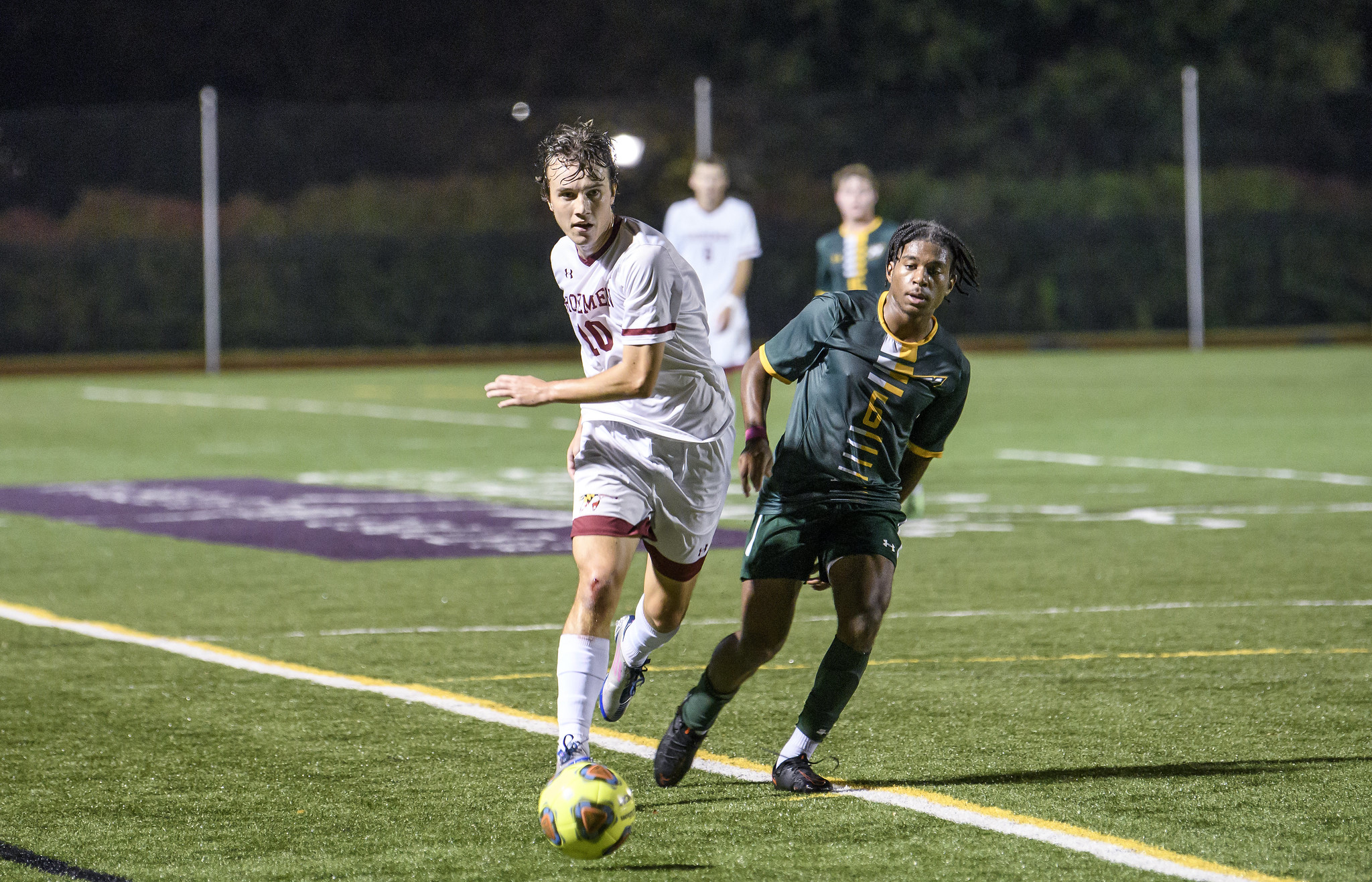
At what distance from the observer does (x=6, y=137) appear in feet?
96.6

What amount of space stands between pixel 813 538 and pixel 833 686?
40 cm

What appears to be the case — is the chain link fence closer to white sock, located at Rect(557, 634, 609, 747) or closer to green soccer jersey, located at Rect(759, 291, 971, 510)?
green soccer jersey, located at Rect(759, 291, 971, 510)

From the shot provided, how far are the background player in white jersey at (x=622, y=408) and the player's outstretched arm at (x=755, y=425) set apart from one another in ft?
0.37

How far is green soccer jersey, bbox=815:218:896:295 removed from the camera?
11.3 meters

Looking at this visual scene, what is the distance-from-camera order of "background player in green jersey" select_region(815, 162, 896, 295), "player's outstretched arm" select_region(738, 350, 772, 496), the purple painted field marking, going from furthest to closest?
"background player in green jersey" select_region(815, 162, 896, 295)
the purple painted field marking
"player's outstretched arm" select_region(738, 350, 772, 496)

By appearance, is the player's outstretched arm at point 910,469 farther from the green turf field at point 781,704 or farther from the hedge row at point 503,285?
the hedge row at point 503,285

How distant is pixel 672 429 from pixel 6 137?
26.2 metres

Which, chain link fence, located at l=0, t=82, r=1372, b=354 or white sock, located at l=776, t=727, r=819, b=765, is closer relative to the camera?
white sock, located at l=776, t=727, r=819, b=765

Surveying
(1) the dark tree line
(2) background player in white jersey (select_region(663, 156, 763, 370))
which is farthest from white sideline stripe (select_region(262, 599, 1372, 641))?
(1) the dark tree line

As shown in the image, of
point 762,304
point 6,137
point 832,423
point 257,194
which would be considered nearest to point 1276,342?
point 762,304

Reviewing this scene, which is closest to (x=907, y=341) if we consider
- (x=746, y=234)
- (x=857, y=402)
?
(x=857, y=402)

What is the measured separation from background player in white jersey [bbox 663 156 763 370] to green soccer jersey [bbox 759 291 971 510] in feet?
25.0

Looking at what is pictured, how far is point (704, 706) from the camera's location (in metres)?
5.52

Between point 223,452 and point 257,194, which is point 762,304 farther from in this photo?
point 223,452
